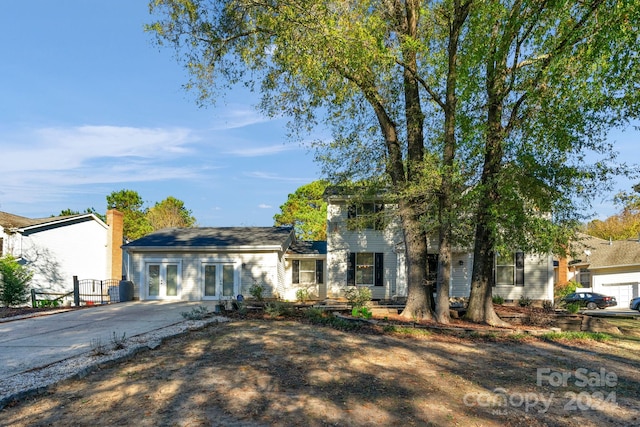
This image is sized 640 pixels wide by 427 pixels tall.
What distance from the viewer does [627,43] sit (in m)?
10.1

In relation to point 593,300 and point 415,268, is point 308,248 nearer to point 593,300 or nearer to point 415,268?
point 415,268

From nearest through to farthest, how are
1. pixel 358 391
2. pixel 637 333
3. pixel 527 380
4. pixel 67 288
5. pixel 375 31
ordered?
pixel 358 391 → pixel 527 380 → pixel 375 31 → pixel 637 333 → pixel 67 288

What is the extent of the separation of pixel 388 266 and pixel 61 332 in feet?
50.5

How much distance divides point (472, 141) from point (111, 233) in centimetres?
2478

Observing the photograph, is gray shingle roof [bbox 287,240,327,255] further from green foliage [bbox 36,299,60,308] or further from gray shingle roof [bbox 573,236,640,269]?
gray shingle roof [bbox 573,236,640,269]

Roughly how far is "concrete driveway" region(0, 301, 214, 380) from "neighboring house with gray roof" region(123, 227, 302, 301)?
6.58 m

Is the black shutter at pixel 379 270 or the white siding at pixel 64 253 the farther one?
the white siding at pixel 64 253

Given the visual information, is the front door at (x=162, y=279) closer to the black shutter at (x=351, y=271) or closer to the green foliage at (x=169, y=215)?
the black shutter at (x=351, y=271)

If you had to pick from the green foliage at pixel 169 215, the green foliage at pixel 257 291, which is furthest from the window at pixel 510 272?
the green foliage at pixel 169 215

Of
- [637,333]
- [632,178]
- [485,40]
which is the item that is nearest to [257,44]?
[485,40]

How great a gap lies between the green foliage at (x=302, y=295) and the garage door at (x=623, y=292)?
25.7 metres

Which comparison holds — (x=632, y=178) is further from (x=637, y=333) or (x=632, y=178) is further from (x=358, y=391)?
(x=358, y=391)

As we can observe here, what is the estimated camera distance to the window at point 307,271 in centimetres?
2520

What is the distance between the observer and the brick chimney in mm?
29750
